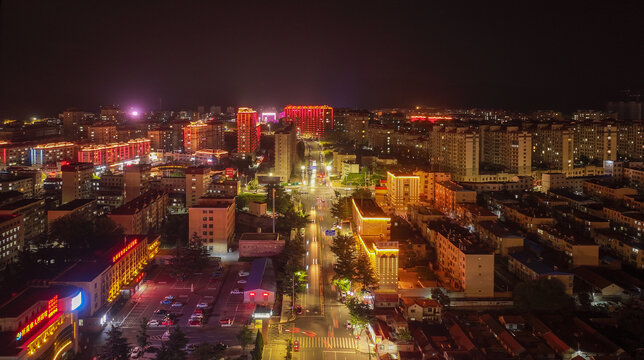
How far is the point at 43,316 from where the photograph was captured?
4328 mm

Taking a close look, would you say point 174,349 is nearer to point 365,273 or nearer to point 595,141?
point 365,273

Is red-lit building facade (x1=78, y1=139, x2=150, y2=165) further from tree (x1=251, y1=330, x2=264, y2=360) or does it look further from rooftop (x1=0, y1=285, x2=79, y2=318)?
tree (x1=251, y1=330, x2=264, y2=360)

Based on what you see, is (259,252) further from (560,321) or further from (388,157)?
(388,157)

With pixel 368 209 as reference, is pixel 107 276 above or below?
below

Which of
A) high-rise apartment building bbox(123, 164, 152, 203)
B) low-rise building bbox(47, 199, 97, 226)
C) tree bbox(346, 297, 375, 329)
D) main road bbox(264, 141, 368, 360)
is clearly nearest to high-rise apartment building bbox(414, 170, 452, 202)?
main road bbox(264, 141, 368, 360)

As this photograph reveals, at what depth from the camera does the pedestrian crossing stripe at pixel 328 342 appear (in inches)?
197

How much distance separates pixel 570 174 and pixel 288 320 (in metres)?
9.19

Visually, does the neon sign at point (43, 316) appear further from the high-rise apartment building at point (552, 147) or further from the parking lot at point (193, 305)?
the high-rise apartment building at point (552, 147)

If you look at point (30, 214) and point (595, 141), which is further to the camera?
point (595, 141)

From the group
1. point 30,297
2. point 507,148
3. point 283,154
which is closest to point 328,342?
point 30,297

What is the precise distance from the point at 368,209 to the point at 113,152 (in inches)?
346

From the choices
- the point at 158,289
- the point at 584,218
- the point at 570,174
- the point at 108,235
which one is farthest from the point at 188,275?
the point at 570,174

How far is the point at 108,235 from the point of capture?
7.49 metres

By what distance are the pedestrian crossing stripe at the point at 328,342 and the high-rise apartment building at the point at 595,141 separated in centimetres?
1006
